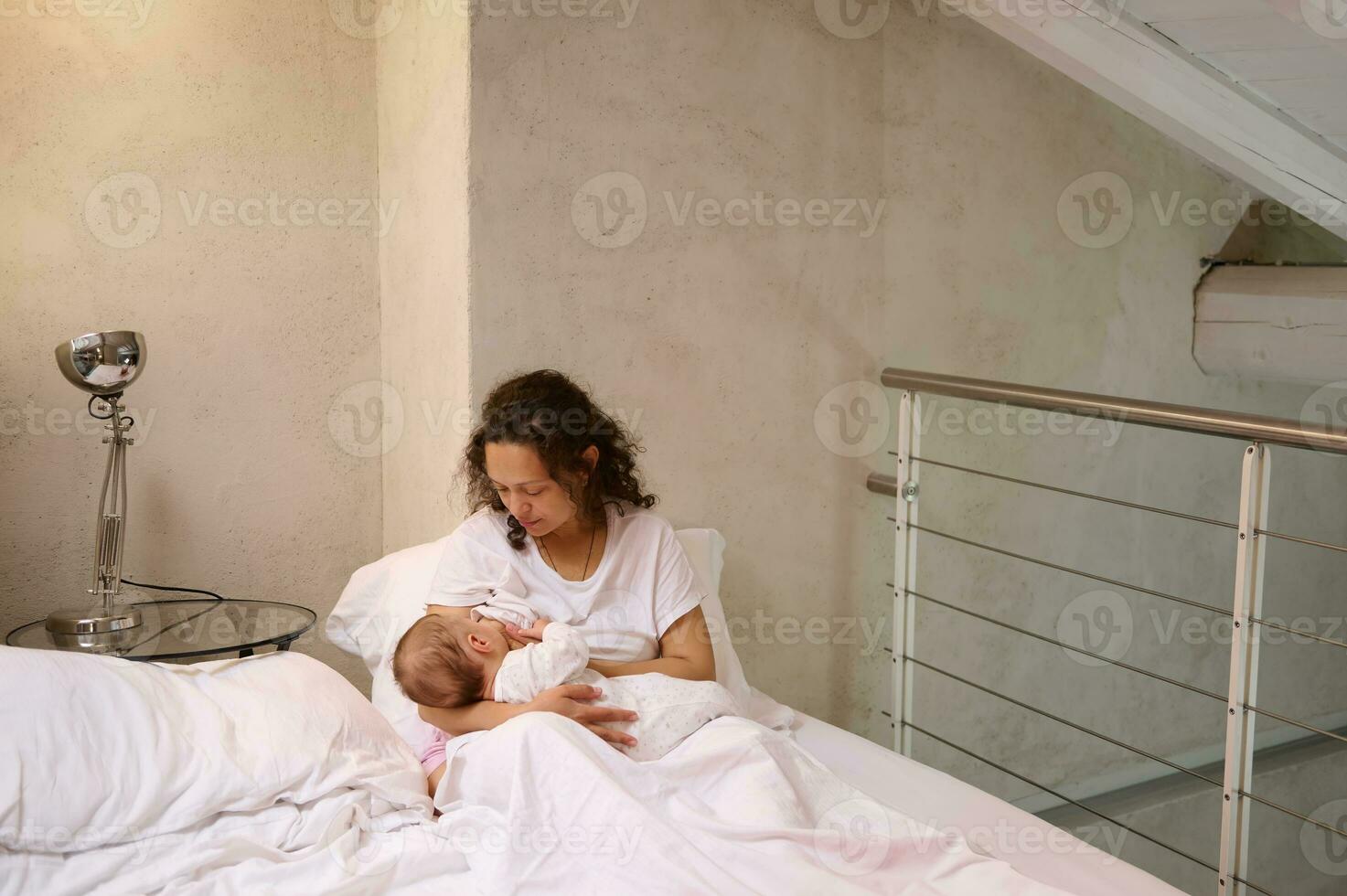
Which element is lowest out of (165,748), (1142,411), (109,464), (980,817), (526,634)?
(980,817)

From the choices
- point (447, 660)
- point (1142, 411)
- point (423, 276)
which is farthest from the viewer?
point (423, 276)

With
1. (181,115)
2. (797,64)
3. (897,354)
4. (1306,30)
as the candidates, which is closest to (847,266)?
(897,354)

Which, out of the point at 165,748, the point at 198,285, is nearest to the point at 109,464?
the point at 198,285

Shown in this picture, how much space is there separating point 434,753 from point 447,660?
0.19 m

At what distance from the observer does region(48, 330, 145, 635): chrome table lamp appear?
2236 millimetres

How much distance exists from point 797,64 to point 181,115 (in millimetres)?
1335

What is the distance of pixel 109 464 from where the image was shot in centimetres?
233

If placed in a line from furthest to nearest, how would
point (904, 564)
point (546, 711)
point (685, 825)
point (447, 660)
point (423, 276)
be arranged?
point (904, 564) < point (423, 276) < point (447, 660) < point (546, 711) < point (685, 825)

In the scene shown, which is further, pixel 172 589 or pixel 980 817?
pixel 172 589

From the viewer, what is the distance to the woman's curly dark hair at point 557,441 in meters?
2.01

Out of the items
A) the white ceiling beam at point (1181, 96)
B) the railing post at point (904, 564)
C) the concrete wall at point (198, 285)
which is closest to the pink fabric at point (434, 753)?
the concrete wall at point (198, 285)

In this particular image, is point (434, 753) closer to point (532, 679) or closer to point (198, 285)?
point (532, 679)

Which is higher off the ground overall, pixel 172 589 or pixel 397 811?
pixel 172 589

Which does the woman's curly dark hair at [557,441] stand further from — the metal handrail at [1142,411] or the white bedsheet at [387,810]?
the metal handrail at [1142,411]
